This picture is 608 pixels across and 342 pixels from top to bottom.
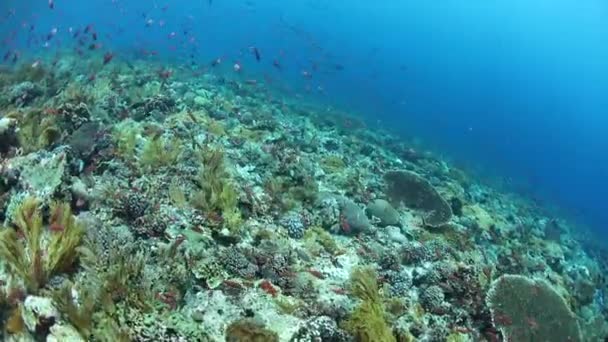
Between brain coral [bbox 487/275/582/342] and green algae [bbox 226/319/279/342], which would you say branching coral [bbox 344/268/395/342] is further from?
brain coral [bbox 487/275/582/342]

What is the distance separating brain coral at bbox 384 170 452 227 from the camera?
13.1 metres

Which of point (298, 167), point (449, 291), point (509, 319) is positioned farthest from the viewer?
point (298, 167)

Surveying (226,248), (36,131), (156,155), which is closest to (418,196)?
(226,248)

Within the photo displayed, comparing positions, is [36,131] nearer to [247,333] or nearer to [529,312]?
[247,333]

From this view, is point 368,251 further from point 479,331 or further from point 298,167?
point 298,167

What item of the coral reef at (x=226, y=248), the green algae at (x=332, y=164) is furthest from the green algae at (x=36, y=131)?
the green algae at (x=332, y=164)

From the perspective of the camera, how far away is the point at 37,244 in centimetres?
613

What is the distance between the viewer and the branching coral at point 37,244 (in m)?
5.82

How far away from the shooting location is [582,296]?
1399 cm

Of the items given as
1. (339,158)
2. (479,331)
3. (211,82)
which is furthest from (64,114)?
(211,82)

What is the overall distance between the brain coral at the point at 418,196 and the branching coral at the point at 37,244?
30.7ft

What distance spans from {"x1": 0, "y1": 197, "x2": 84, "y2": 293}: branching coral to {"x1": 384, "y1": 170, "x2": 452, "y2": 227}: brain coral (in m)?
9.36

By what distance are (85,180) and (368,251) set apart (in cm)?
610

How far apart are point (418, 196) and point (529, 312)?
552cm
